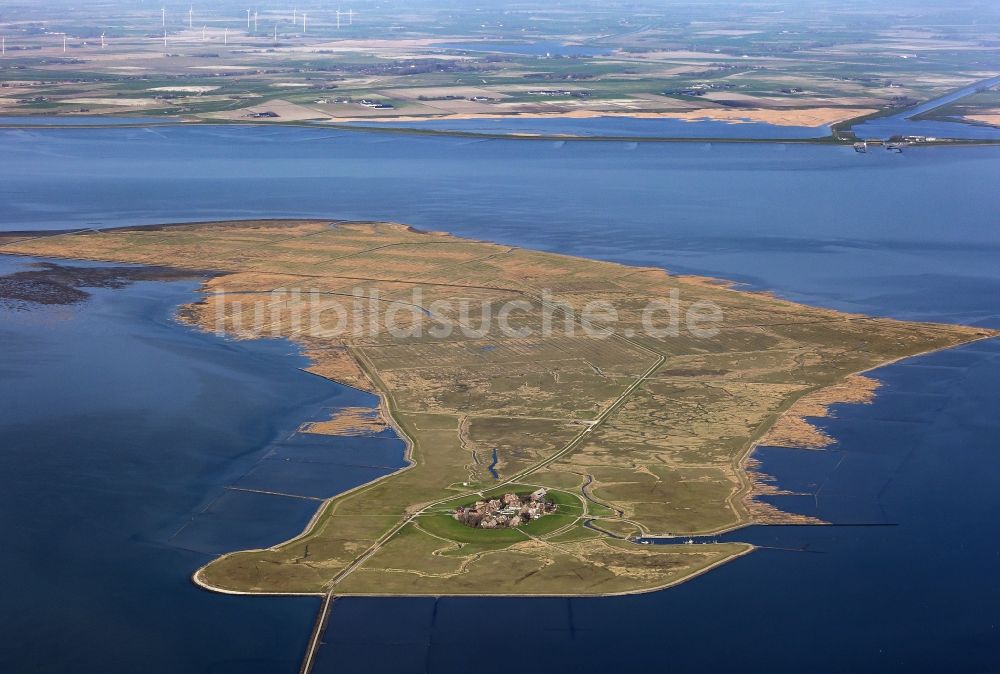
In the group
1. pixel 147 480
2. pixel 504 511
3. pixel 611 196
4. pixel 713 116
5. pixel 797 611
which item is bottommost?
pixel 147 480

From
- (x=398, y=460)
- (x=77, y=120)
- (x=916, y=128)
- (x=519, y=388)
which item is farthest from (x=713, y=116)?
(x=398, y=460)

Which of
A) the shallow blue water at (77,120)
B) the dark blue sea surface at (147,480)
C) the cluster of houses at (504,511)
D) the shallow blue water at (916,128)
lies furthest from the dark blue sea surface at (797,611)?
the shallow blue water at (77,120)

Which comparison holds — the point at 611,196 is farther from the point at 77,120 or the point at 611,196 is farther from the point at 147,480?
the point at 77,120

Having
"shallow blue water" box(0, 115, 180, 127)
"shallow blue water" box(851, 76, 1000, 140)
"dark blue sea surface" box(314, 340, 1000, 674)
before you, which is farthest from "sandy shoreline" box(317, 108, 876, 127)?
"dark blue sea surface" box(314, 340, 1000, 674)

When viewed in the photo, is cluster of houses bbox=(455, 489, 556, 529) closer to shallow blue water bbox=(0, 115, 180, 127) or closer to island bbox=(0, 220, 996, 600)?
island bbox=(0, 220, 996, 600)

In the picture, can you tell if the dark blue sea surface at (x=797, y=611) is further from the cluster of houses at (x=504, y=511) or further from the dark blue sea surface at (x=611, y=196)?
the dark blue sea surface at (x=611, y=196)
